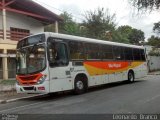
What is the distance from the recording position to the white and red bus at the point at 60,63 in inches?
522

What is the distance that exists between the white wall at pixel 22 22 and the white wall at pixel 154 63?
56.6 feet

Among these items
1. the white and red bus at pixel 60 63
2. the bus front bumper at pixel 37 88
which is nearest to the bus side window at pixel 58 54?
the white and red bus at pixel 60 63

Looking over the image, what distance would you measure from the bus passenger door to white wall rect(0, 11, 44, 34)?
1448 centimetres

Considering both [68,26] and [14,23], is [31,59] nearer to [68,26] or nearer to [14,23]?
[14,23]

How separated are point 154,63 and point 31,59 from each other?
31342mm

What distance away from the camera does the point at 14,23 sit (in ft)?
91.4

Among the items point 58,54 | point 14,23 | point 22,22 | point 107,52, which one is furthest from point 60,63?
point 22,22

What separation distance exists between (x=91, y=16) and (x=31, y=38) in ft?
85.9

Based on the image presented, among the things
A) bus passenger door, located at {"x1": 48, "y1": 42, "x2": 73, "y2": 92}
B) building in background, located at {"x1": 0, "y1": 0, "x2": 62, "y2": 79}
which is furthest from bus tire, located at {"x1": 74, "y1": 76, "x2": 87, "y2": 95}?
building in background, located at {"x1": 0, "y1": 0, "x2": 62, "y2": 79}

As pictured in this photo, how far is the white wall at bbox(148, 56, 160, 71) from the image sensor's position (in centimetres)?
4026

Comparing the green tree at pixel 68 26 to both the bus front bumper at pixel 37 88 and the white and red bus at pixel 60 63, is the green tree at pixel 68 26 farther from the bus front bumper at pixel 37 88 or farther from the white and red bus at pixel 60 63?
the bus front bumper at pixel 37 88

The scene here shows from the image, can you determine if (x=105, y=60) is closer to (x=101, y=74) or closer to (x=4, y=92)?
(x=101, y=74)

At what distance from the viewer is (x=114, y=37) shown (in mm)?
42969

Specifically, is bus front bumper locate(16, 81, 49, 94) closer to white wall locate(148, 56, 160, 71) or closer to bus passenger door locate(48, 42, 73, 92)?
bus passenger door locate(48, 42, 73, 92)
